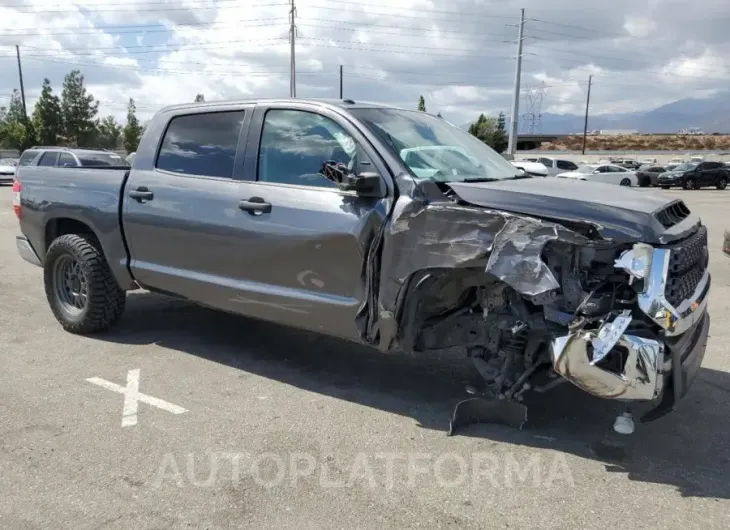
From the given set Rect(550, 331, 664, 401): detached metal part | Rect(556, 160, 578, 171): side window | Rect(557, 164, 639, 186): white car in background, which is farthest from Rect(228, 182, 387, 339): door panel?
Rect(556, 160, 578, 171): side window

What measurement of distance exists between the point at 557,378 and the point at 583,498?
751 mm

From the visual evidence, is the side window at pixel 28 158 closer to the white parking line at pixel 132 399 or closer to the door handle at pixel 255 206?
the white parking line at pixel 132 399

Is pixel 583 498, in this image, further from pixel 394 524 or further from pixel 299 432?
pixel 299 432

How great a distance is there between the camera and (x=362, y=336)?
13.6 feet

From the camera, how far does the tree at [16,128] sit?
50969 millimetres

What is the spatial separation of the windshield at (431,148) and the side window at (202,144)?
3.45 ft

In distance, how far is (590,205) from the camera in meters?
3.46

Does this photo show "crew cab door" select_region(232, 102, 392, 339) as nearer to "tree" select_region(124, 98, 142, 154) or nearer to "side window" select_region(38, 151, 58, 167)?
"side window" select_region(38, 151, 58, 167)

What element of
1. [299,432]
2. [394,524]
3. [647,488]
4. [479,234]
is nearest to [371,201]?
[479,234]

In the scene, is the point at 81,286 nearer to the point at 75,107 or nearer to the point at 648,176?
the point at 648,176

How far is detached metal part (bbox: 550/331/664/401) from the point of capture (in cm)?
326

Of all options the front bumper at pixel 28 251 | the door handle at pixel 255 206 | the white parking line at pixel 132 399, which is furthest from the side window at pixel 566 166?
the white parking line at pixel 132 399

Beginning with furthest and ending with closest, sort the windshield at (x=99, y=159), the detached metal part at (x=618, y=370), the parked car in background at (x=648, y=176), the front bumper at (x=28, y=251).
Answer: the parked car in background at (x=648, y=176) → the windshield at (x=99, y=159) → the front bumper at (x=28, y=251) → the detached metal part at (x=618, y=370)
